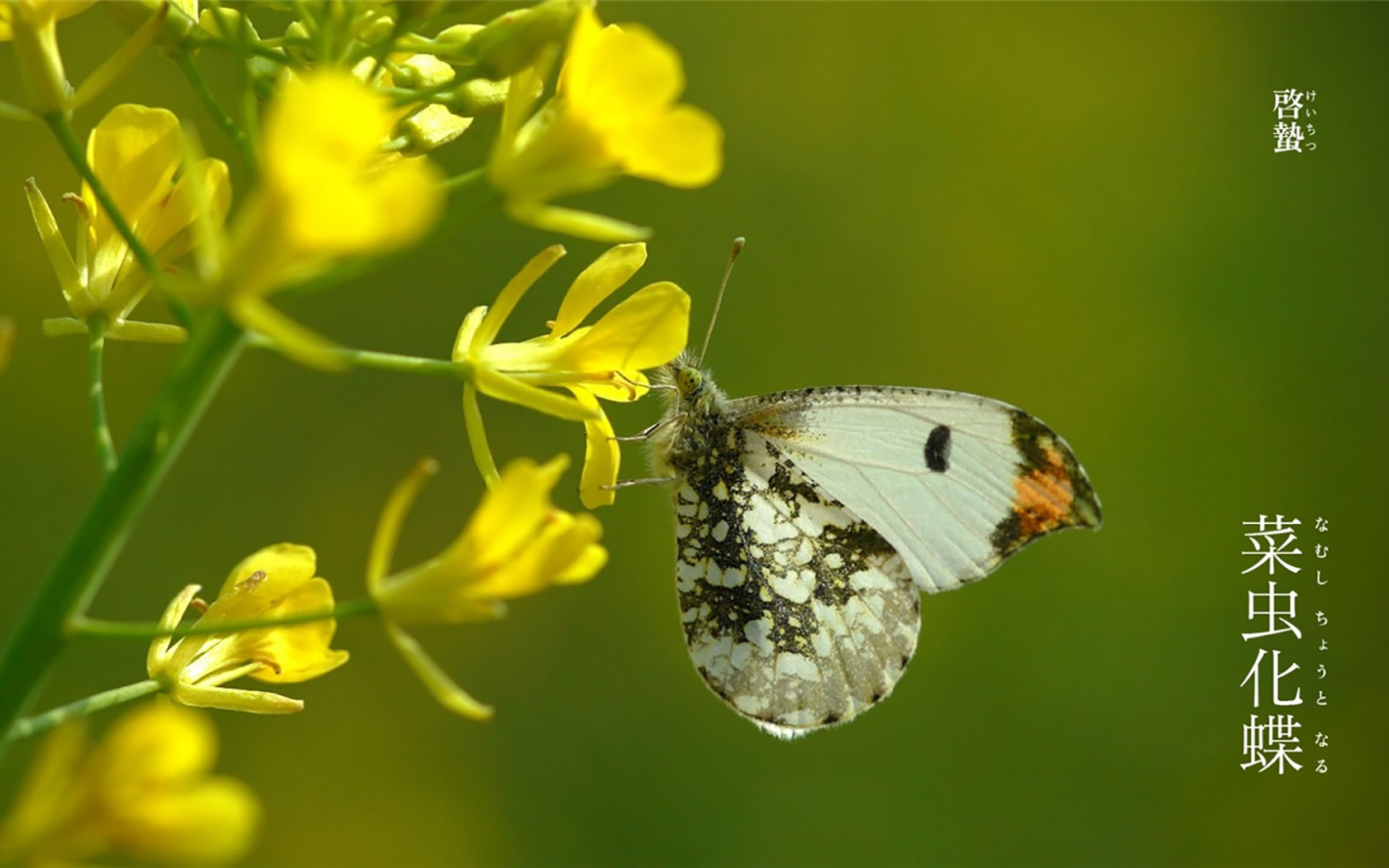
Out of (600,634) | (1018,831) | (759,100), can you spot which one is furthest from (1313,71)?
(600,634)

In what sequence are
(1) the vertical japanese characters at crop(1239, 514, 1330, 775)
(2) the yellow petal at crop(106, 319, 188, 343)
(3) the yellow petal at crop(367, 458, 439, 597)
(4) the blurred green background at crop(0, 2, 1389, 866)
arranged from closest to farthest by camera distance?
(3) the yellow petal at crop(367, 458, 439, 597) < (2) the yellow petal at crop(106, 319, 188, 343) < (4) the blurred green background at crop(0, 2, 1389, 866) < (1) the vertical japanese characters at crop(1239, 514, 1330, 775)

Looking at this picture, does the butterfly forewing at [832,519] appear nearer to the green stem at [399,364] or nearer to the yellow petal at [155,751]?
the green stem at [399,364]

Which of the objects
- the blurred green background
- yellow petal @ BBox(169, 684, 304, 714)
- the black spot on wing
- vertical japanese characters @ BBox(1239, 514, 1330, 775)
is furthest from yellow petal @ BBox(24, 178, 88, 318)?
vertical japanese characters @ BBox(1239, 514, 1330, 775)

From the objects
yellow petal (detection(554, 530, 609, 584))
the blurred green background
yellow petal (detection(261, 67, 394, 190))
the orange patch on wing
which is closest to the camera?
yellow petal (detection(261, 67, 394, 190))

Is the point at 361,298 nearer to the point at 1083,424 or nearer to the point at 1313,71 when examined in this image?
the point at 1083,424

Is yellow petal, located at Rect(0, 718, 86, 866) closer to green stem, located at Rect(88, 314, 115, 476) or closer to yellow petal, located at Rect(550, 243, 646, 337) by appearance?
green stem, located at Rect(88, 314, 115, 476)

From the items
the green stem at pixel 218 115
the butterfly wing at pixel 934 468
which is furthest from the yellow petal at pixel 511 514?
the butterfly wing at pixel 934 468
